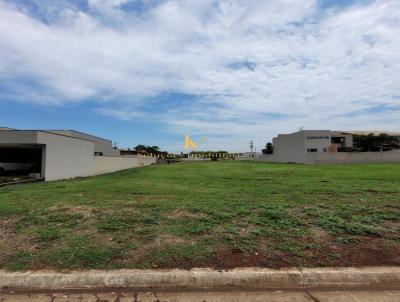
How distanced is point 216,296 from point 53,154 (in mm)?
20787

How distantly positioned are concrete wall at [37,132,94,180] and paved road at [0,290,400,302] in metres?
18.3

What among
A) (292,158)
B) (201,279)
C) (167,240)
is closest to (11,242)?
(167,240)

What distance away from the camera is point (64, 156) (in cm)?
2389

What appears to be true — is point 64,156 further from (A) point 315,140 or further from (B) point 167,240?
(A) point 315,140

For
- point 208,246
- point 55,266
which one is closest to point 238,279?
point 208,246

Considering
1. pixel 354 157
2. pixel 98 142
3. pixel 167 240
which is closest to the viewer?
pixel 167 240

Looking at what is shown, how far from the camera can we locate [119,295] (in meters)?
4.13

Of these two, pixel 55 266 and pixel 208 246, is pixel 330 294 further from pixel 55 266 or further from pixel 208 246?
pixel 55 266

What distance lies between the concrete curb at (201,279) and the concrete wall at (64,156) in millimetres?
17910

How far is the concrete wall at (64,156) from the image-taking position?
71.1 ft

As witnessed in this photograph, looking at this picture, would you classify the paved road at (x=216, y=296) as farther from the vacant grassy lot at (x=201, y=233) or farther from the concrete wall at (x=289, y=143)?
the concrete wall at (x=289, y=143)

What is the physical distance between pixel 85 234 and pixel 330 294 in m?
4.19

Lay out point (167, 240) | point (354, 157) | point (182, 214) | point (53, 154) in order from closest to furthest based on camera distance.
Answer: point (167, 240) < point (182, 214) < point (53, 154) < point (354, 157)

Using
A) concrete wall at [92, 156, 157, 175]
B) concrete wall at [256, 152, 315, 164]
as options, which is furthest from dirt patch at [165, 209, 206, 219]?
concrete wall at [256, 152, 315, 164]
